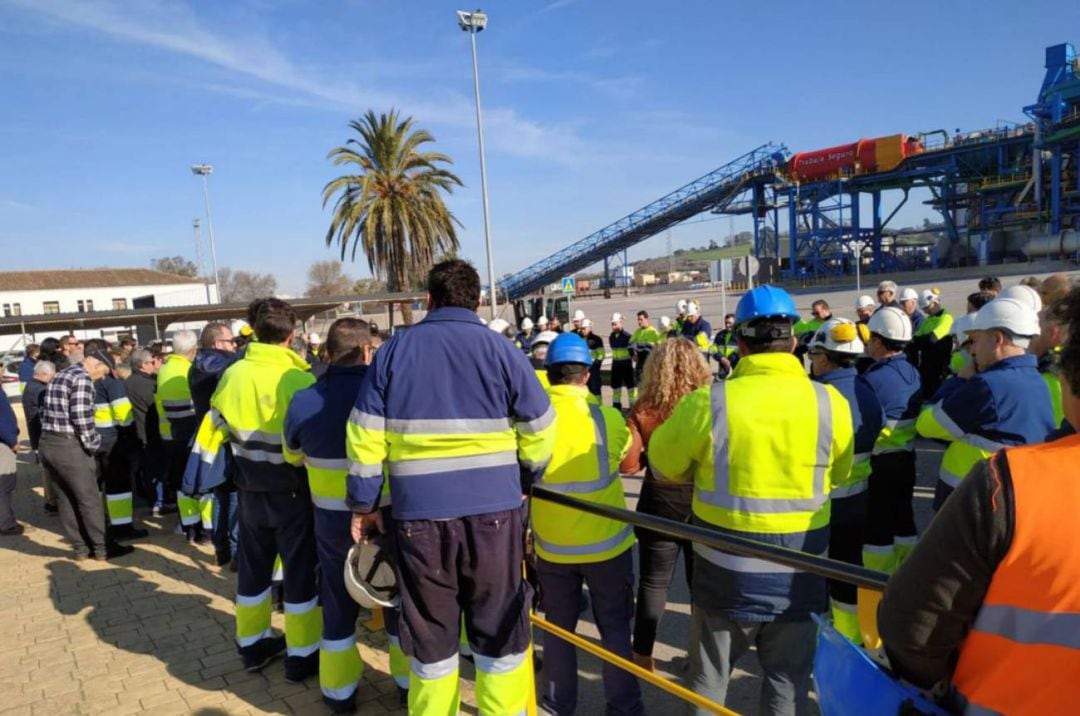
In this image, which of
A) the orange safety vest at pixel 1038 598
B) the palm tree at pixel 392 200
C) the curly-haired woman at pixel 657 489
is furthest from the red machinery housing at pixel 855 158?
the orange safety vest at pixel 1038 598

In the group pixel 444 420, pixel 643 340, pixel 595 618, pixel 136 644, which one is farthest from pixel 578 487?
pixel 643 340

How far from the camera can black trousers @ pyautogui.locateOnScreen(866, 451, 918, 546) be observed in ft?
13.3

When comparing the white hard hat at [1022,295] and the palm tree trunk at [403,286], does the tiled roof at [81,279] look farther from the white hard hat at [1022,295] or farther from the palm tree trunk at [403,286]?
the white hard hat at [1022,295]

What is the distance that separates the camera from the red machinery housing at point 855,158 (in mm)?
36688

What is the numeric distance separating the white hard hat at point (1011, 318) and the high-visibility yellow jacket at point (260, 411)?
147 inches

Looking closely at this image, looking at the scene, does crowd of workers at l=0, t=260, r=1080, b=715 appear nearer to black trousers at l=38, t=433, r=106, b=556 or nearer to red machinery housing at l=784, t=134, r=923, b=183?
black trousers at l=38, t=433, r=106, b=556

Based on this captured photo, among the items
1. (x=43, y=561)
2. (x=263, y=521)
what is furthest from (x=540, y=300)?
(x=263, y=521)

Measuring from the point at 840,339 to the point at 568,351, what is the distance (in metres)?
1.62

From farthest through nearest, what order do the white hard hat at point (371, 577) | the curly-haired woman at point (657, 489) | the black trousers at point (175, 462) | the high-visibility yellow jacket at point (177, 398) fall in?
the black trousers at point (175, 462) → the high-visibility yellow jacket at point (177, 398) → the curly-haired woman at point (657, 489) → the white hard hat at point (371, 577)

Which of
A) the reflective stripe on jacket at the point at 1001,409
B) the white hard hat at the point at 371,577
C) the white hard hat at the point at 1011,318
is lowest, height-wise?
the white hard hat at the point at 371,577

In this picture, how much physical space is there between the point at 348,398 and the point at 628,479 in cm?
498

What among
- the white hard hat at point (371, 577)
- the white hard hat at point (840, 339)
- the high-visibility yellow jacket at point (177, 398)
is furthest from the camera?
the high-visibility yellow jacket at point (177, 398)

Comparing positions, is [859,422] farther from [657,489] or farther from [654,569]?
[654,569]

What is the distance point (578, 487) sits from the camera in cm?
298
